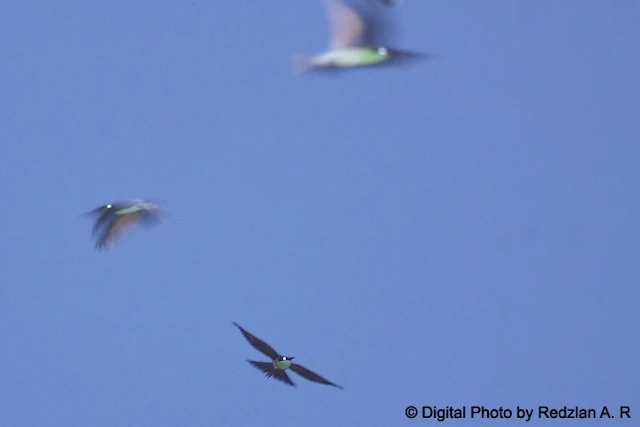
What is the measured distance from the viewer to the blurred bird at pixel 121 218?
7.10 meters

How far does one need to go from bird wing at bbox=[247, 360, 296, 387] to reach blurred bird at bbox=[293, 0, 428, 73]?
7.28 ft

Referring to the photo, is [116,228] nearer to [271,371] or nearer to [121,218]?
[121,218]

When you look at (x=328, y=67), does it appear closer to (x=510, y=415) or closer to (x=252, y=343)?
(x=252, y=343)

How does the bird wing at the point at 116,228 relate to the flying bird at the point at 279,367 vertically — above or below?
above

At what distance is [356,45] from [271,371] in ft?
7.57

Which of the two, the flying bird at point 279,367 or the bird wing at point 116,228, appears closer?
the bird wing at point 116,228

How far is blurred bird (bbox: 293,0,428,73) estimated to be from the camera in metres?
6.04

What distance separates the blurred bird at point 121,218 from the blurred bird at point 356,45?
5.53ft

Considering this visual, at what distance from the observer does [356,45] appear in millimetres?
6070

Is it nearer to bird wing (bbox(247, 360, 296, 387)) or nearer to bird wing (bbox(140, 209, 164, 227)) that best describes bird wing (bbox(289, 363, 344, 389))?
bird wing (bbox(247, 360, 296, 387))

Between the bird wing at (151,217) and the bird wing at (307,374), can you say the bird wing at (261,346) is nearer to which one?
the bird wing at (307,374)

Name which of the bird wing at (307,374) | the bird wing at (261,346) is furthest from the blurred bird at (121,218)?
the bird wing at (307,374)

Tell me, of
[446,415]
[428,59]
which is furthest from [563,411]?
[428,59]

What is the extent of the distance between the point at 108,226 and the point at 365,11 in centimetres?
215
